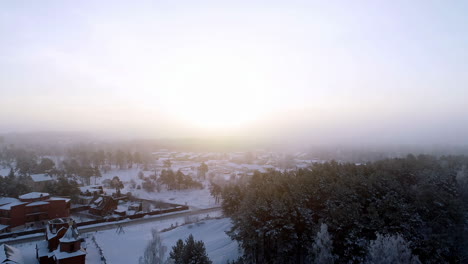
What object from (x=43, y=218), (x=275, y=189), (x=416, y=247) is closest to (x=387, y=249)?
(x=416, y=247)

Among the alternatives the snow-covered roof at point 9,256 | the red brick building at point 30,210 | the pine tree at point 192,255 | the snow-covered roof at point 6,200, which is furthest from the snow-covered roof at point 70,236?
the snow-covered roof at point 6,200

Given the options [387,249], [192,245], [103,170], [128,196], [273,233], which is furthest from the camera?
[103,170]

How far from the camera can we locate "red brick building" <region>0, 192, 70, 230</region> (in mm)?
29062

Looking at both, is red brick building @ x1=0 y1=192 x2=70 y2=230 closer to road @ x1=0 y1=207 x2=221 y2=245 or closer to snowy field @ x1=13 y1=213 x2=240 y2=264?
road @ x1=0 y1=207 x2=221 y2=245

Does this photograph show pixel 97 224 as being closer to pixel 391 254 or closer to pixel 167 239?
pixel 167 239

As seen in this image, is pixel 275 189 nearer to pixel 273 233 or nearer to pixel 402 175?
pixel 273 233

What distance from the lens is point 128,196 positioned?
42938 mm

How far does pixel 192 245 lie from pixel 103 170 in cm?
6048

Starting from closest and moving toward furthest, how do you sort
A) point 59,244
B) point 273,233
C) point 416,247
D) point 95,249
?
point 416,247
point 273,233
point 59,244
point 95,249

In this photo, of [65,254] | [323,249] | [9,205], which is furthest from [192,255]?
[9,205]

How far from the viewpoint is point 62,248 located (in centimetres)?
1895

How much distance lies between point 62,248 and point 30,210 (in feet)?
51.1

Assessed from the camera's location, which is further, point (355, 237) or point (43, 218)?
point (43, 218)

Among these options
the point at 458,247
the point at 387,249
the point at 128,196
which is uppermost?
the point at 387,249
